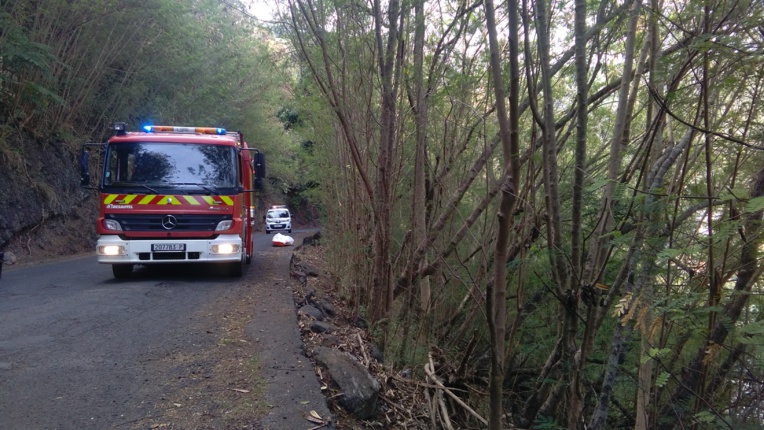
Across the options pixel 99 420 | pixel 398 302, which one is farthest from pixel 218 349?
pixel 398 302

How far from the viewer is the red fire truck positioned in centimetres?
881

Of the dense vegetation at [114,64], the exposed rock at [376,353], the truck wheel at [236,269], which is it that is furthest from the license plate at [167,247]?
the exposed rock at [376,353]

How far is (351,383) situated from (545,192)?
2493 mm

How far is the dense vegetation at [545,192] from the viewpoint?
10.6 ft

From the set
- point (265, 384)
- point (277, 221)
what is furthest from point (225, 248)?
point (277, 221)

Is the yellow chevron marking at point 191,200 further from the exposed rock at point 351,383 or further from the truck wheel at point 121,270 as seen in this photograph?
the exposed rock at point 351,383

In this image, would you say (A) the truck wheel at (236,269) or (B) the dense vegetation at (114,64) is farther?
(B) the dense vegetation at (114,64)

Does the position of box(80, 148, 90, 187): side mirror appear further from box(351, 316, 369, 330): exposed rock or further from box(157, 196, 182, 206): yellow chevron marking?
box(351, 316, 369, 330): exposed rock

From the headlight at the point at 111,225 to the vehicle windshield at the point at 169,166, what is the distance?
22.6 inches

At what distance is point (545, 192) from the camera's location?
3248 millimetres

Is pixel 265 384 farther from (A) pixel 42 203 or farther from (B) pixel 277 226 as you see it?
(B) pixel 277 226

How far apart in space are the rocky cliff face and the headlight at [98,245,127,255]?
7.18 meters

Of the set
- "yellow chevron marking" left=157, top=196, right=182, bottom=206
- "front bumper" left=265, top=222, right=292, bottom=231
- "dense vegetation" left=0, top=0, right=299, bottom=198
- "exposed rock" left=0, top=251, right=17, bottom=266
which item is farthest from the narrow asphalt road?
"front bumper" left=265, top=222, right=292, bottom=231

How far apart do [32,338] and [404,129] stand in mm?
4522
